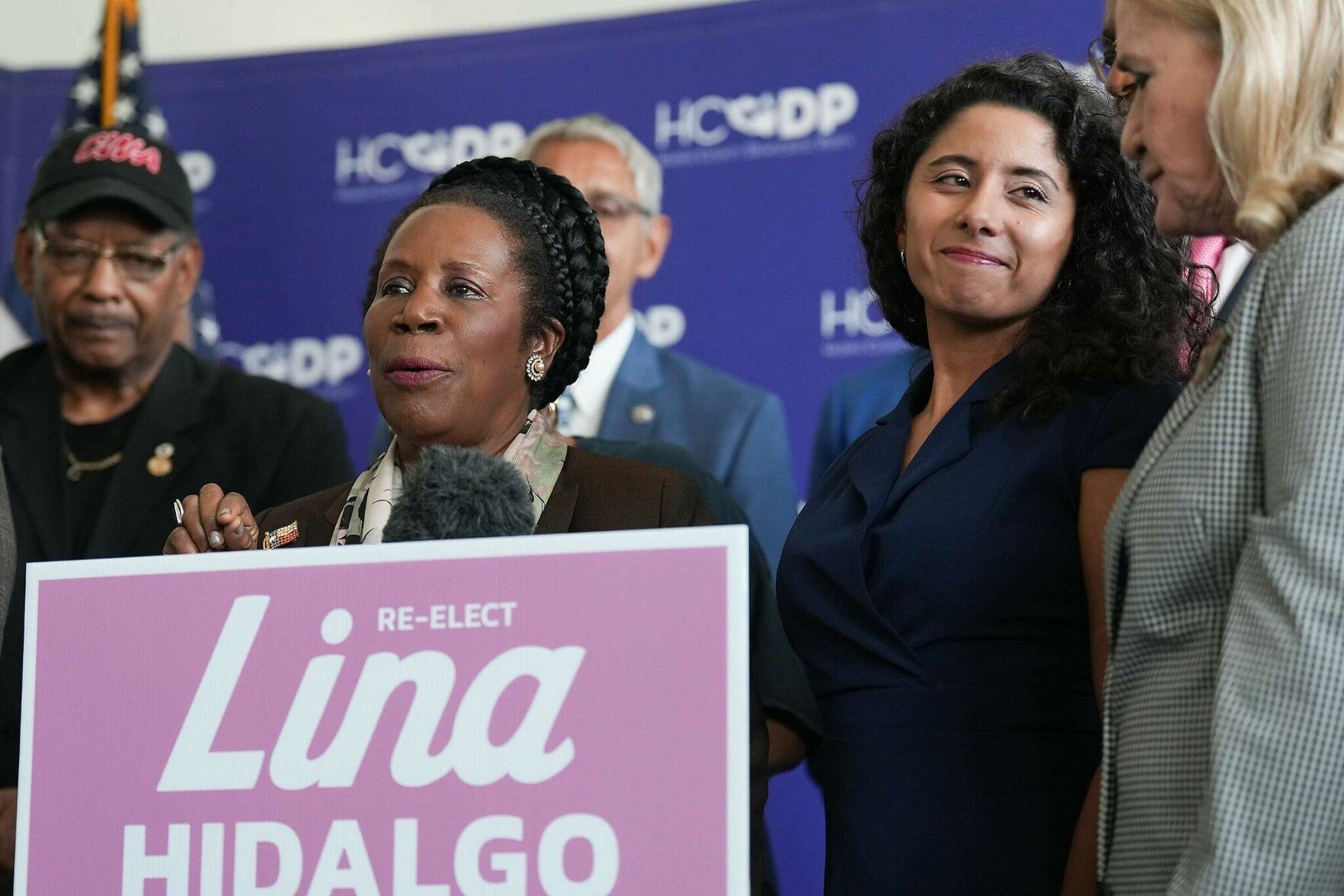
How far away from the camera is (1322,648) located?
140 centimetres

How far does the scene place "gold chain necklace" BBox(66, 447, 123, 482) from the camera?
10.6 feet

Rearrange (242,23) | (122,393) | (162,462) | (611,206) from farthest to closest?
1. (242,23)
2. (611,206)
3. (122,393)
4. (162,462)

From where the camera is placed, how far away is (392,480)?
219 cm

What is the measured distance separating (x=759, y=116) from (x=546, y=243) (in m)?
2.06

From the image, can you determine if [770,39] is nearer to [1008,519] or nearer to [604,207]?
[604,207]

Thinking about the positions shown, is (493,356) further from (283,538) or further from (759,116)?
(759,116)

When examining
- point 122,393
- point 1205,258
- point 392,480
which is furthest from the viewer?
point 122,393

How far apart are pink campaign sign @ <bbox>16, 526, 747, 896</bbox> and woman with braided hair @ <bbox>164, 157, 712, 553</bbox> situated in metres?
0.38

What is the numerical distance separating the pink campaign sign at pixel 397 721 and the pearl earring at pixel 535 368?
69 cm

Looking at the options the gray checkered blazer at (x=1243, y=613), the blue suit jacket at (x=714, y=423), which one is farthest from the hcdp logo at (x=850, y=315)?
the gray checkered blazer at (x=1243, y=613)

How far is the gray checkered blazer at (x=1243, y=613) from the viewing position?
55.5 inches

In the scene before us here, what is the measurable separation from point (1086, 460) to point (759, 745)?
1.73ft

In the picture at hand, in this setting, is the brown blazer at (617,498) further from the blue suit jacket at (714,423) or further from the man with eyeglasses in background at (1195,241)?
the blue suit jacket at (714,423)

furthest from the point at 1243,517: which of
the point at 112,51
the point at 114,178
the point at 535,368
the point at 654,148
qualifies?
the point at 112,51
